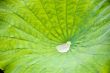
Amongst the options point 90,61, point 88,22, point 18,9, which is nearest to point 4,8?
point 18,9

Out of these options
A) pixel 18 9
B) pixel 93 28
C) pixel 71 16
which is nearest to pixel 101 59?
pixel 93 28

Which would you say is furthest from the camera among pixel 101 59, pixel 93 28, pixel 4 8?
pixel 4 8

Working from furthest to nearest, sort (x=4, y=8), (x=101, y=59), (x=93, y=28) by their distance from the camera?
(x=4, y=8) → (x=93, y=28) → (x=101, y=59)

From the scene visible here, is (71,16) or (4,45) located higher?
(71,16)

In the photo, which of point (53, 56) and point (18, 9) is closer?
point (53, 56)

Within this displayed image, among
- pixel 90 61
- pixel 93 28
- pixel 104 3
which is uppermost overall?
pixel 104 3

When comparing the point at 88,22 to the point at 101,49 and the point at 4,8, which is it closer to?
the point at 101,49
